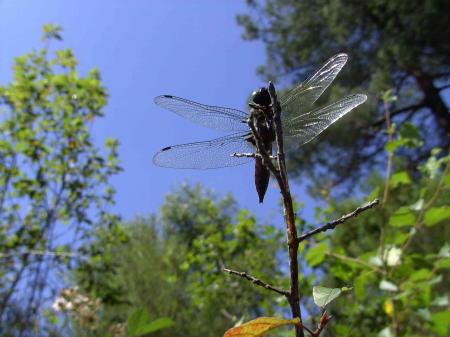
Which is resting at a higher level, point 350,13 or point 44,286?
point 350,13

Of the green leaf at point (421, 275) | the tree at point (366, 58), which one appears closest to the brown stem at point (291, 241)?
the green leaf at point (421, 275)

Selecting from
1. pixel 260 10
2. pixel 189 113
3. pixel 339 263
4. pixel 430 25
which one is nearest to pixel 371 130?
pixel 430 25

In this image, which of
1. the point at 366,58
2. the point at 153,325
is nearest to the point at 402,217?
the point at 153,325

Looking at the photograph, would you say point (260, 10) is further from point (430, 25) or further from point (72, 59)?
point (72, 59)

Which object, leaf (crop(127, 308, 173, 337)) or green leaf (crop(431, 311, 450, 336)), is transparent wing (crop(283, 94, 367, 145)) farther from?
green leaf (crop(431, 311, 450, 336))

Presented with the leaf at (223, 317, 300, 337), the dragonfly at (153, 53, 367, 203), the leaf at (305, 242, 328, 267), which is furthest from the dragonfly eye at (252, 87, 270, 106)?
the leaf at (305, 242, 328, 267)

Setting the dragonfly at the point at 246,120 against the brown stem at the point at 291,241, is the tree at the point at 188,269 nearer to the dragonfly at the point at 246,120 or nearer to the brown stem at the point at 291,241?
the dragonfly at the point at 246,120
